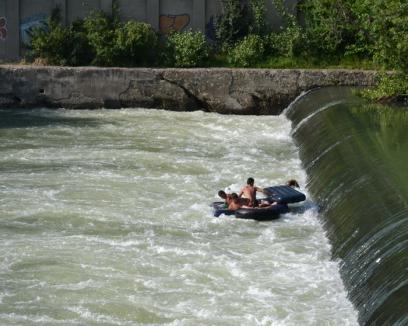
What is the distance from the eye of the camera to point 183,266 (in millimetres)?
14070

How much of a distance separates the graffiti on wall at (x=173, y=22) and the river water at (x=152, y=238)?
6.58 metres

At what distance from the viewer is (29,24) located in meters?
30.5

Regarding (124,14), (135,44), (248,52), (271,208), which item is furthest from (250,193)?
(124,14)

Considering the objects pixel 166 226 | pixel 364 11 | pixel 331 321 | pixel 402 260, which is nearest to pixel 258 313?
pixel 331 321

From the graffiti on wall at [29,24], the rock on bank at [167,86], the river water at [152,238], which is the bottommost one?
the river water at [152,238]

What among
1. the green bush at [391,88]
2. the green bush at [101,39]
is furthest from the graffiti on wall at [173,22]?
the green bush at [391,88]

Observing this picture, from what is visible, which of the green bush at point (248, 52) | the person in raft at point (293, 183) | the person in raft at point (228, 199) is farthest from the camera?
the green bush at point (248, 52)

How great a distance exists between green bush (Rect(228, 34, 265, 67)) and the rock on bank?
1.54m

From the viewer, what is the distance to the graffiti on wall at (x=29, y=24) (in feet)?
99.5

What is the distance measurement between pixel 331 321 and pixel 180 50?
17.6m

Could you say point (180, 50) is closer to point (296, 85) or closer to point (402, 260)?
point (296, 85)

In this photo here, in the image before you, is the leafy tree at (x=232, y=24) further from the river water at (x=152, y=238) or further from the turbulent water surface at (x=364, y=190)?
the river water at (x=152, y=238)

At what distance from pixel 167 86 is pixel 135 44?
197cm

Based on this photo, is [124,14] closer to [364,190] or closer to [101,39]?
[101,39]
